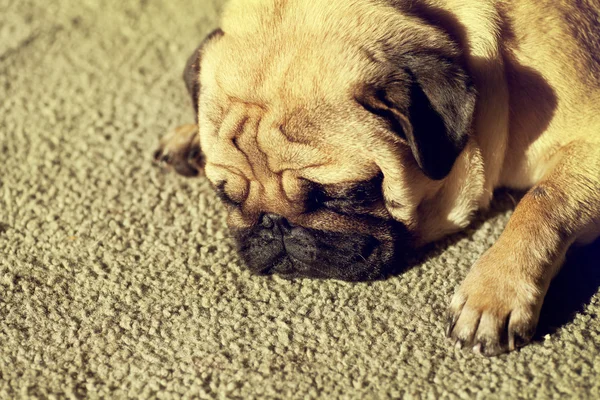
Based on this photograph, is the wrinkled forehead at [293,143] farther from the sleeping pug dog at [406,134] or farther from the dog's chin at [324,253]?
the dog's chin at [324,253]

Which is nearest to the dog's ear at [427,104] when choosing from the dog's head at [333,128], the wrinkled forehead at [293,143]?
the dog's head at [333,128]

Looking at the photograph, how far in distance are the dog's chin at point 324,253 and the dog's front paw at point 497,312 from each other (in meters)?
0.27

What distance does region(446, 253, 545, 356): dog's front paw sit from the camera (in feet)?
6.72

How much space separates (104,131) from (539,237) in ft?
5.98

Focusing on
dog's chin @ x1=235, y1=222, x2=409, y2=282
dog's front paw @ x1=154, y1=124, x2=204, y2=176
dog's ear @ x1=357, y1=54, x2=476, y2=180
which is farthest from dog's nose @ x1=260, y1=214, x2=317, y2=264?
dog's front paw @ x1=154, y1=124, x2=204, y2=176

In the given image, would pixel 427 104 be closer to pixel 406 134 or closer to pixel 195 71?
pixel 406 134

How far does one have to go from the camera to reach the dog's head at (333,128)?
202 cm

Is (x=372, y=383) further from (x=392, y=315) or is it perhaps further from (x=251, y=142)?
(x=251, y=142)

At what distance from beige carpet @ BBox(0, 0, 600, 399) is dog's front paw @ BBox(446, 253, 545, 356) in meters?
0.05

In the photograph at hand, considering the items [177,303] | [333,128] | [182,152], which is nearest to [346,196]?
[333,128]

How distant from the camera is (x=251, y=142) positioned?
2137 mm

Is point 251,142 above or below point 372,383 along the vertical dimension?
above

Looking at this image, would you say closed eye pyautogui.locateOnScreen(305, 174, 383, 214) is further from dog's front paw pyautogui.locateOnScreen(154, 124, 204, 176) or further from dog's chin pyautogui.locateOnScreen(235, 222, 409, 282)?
dog's front paw pyautogui.locateOnScreen(154, 124, 204, 176)

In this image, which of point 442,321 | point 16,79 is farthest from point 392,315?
point 16,79
